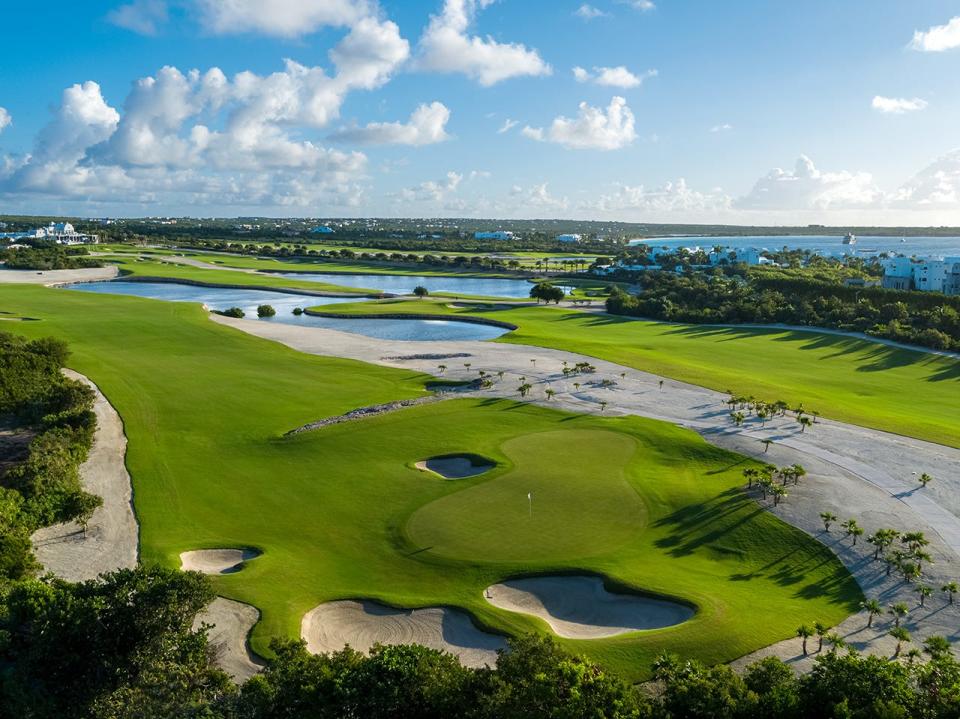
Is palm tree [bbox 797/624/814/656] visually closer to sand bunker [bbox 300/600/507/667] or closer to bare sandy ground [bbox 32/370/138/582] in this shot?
sand bunker [bbox 300/600/507/667]

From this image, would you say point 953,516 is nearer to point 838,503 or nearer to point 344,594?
point 838,503

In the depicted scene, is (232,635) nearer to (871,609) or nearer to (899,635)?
(899,635)

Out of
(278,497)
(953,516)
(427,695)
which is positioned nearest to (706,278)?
(953,516)

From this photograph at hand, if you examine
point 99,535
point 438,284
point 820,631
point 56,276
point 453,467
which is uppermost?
point 56,276

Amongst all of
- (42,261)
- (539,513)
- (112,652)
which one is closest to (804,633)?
(539,513)

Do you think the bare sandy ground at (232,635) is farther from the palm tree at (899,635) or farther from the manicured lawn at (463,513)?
the palm tree at (899,635)

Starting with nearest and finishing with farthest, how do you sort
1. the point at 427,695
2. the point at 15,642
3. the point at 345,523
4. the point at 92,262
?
the point at 427,695, the point at 15,642, the point at 345,523, the point at 92,262

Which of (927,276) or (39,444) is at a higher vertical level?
(927,276)
